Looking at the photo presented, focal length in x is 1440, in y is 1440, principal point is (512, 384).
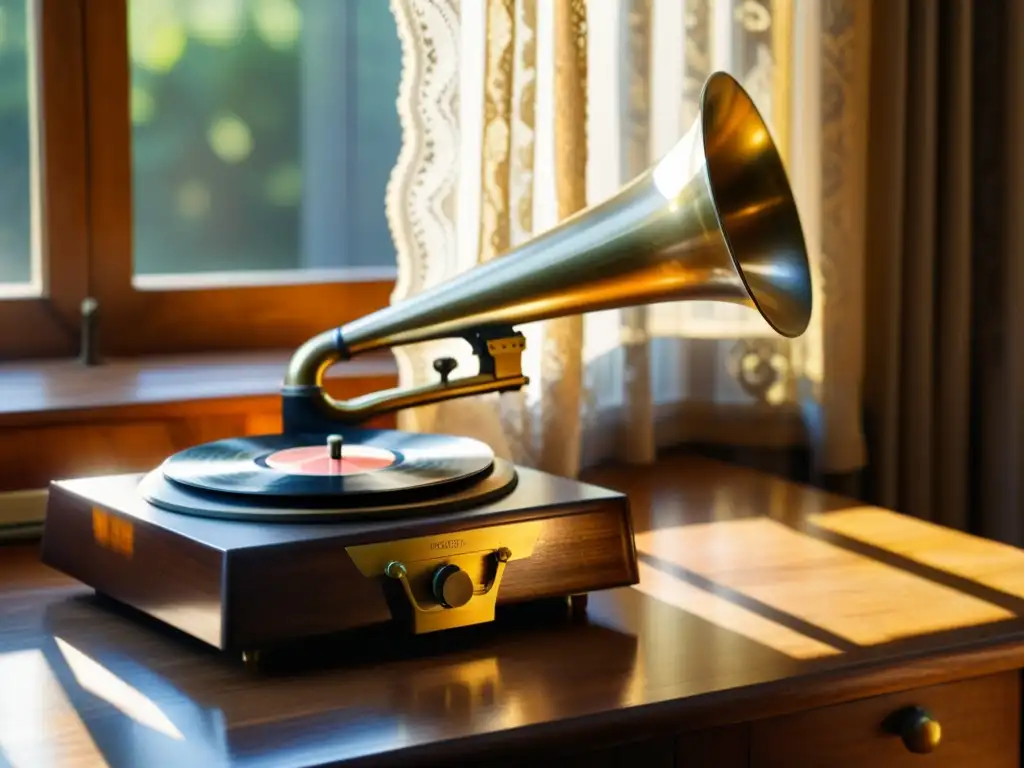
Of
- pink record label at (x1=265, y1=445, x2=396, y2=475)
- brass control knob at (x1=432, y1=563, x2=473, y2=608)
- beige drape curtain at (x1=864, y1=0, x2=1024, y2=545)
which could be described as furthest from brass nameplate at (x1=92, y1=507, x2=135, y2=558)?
beige drape curtain at (x1=864, y1=0, x2=1024, y2=545)

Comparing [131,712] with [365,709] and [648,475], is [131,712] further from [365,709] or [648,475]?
[648,475]

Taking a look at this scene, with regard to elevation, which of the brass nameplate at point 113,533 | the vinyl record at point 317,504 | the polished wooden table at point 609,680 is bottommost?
the polished wooden table at point 609,680

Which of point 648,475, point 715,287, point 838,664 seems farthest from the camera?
point 648,475

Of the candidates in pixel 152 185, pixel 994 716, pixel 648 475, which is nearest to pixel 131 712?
pixel 994 716

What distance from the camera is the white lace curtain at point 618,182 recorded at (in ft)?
5.28

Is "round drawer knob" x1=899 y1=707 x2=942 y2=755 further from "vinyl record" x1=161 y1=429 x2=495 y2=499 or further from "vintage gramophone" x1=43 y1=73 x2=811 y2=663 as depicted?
"vinyl record" x1=161 y1=429 x2=495 y2=499

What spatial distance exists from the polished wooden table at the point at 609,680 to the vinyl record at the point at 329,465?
11 centimetres

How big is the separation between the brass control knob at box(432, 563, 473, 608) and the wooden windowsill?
20.1 inches

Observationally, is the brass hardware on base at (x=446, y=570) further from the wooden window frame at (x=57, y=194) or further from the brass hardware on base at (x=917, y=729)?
the wooden window frame at (x=57, y=194)

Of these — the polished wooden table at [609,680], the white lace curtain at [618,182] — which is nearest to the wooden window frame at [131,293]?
the white lace curtain at [618,182]

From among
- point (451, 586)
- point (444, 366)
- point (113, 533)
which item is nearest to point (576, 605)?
point (451, 586)

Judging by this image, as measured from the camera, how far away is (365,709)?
104 centimetres

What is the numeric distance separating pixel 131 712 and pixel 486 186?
0.78m

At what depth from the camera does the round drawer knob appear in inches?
46.5
